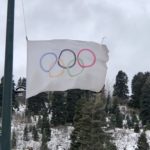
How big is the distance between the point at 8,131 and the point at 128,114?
75.0m

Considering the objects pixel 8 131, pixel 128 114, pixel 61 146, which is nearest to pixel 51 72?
pixel 8 131

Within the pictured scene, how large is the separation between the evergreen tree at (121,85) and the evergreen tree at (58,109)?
16039 mm

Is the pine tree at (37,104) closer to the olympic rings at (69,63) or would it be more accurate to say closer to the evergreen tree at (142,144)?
the evergreen tree at (142,144)

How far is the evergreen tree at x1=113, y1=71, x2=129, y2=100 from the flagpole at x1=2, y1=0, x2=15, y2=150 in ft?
270

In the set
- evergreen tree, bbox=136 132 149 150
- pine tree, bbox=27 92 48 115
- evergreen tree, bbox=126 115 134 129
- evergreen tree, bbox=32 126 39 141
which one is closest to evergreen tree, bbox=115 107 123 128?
evergreen tree, bbox=126 115 134 129

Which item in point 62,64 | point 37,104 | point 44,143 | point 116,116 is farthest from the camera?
point 37,104

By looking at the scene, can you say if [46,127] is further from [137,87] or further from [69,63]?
[69,63]

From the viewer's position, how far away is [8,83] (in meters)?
9.52

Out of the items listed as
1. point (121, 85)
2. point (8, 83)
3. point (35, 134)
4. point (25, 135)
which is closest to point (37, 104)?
point (25, 135)

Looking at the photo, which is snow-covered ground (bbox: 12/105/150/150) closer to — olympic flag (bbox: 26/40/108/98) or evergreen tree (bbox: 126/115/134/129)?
evergreen tree (bbox: 126/115/134/129)

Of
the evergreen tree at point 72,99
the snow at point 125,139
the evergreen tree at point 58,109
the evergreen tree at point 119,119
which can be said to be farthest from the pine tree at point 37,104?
the snow at point 125,139

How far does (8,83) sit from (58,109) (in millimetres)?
67090

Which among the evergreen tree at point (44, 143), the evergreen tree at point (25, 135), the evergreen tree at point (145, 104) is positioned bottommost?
the evergreen tree at point (44, 143)

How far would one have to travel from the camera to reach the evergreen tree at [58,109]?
7606cm
